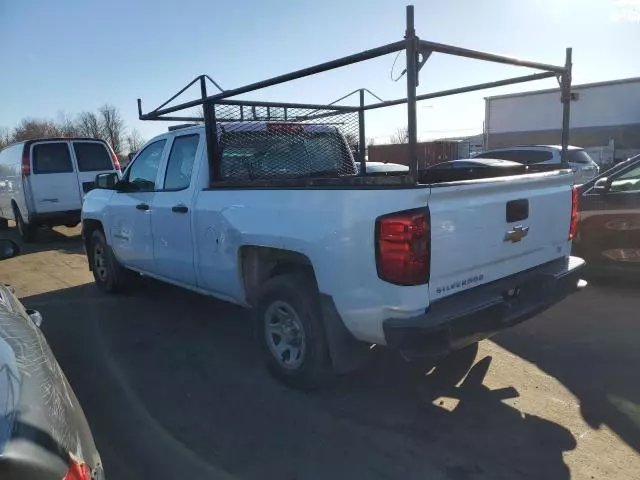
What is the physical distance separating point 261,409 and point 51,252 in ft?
27.8

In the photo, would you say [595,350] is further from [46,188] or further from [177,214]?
[46,188]

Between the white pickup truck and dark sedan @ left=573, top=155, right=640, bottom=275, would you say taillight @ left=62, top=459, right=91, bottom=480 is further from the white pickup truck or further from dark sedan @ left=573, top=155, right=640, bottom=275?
dark sedan @ left=573, top=155, right=640, bottom=275

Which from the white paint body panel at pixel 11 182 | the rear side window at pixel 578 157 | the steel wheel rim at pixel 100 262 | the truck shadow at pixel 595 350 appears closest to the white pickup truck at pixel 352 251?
the truck shadow at pixel 595 350

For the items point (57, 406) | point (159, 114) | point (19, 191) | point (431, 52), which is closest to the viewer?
point (57, 406)

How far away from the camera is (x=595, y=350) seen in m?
4.33

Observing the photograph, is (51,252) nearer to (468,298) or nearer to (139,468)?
(139,468)

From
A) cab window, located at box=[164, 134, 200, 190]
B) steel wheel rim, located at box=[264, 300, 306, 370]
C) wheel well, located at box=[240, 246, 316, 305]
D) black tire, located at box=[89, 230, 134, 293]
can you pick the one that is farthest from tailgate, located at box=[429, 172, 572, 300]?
black tire, located at box=[89, 230, 134, 293]

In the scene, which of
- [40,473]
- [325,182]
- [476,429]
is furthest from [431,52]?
[40,473]

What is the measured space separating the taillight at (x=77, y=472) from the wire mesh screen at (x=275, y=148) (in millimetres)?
2948

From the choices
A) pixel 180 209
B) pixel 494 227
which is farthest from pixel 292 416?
pixel 180 209

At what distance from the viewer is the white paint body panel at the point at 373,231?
9.77ft

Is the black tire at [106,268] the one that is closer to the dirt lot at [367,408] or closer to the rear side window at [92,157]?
the dirt lot at [367,408]

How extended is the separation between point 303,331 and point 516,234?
1.60m

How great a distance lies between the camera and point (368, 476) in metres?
2.81
